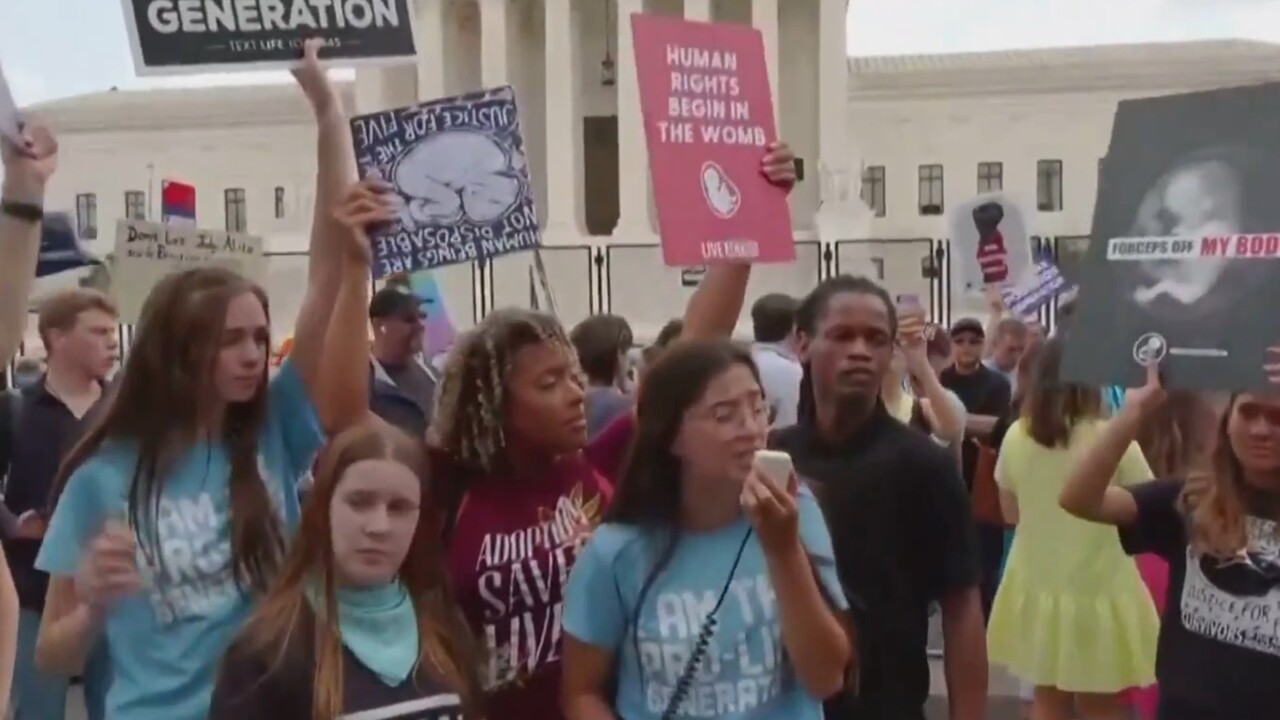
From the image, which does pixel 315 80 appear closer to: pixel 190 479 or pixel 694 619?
pixel 190 479

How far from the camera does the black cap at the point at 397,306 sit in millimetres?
7520

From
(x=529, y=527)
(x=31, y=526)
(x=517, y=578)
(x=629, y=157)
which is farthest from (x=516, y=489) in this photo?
(x=629, y=157)

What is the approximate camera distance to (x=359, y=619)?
3025mm

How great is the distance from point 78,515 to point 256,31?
1.55 meters

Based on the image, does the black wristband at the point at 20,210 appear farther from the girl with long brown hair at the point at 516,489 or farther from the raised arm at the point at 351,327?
the girl with long brown hair at the point at 516,489

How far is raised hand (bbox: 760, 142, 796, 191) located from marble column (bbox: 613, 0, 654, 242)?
3134 cm

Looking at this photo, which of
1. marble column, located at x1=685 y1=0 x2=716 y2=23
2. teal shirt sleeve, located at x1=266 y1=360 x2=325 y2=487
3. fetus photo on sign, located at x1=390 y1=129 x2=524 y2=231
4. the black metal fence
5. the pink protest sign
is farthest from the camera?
marble column, located at x1=685 y1=0 x2=716 y2=23

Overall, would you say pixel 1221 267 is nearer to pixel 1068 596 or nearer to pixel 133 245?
pixel 1068 596

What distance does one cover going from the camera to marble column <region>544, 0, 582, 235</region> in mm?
37219

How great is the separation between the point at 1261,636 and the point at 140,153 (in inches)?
2026

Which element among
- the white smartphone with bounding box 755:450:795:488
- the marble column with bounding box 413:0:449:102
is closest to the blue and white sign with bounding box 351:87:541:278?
the white smartphone with bounding box 755:450:795:488

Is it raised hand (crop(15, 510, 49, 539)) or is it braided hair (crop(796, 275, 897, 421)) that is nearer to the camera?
braided hair (crop(796, 275, 897, 421))

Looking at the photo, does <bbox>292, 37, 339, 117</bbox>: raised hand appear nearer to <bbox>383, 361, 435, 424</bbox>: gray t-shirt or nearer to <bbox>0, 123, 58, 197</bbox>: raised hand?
<bbox>0, 123, 58, 197</bbox>: raised hand

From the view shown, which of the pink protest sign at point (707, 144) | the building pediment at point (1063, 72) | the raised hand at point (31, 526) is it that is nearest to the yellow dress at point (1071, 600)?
the pink protest sign at point (707, 144)
